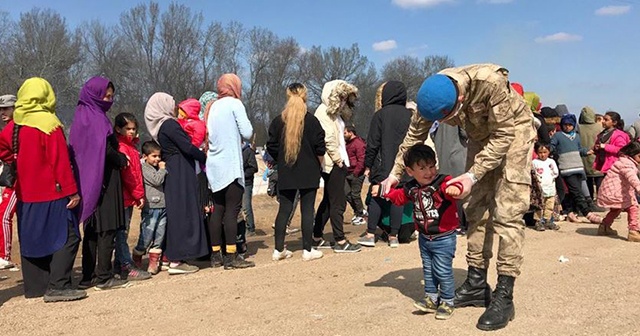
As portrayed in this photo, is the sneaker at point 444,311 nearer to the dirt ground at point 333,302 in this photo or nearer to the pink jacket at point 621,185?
the dirt ground at point 333,302

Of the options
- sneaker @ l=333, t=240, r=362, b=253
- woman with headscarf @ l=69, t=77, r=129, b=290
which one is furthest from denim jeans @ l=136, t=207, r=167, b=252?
sneaker @ l=333, t=240, r=362, b=253

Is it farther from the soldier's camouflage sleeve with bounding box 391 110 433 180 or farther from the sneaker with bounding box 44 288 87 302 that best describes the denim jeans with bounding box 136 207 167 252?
the soldier's camouflage sleeve with bounding box 391 110 433 180

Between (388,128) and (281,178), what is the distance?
5.56ft

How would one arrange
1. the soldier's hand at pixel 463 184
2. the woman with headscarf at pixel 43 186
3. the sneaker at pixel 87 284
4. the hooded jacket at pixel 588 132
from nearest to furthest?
the soldier's hand at pixel 463 184 < the woman with headscarf at pixel 43 186 < the sneaker at pixel 87 284 < the hooded jacket at pixel 588 132

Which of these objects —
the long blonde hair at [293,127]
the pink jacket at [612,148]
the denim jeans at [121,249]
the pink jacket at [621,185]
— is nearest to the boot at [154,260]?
the denim jeans at [121,249]

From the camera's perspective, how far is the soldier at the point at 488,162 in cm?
367

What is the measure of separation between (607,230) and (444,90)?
5128 millimetres

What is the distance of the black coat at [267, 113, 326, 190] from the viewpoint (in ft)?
20.2

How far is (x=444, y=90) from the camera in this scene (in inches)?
140

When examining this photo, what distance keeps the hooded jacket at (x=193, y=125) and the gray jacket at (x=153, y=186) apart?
0.56m

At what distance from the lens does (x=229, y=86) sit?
20.0 ft

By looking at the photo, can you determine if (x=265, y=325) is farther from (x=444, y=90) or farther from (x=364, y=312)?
(x=444, y=90)

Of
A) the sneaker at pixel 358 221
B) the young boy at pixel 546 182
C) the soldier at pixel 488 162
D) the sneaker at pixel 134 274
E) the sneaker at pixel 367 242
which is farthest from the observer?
the sneaker at pixel 358 221

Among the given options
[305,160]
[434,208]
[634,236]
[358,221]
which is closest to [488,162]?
[434,208]
